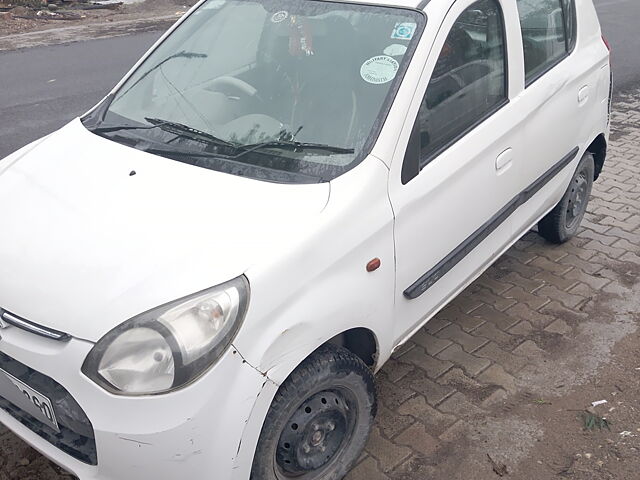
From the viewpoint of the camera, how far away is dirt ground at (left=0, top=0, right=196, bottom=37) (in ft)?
40.0

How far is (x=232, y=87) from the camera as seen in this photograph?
3.12 metres

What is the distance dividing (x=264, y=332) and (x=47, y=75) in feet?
25.8

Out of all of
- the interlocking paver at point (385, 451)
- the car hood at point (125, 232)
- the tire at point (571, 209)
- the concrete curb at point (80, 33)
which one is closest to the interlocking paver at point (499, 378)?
the interlocking paver at point (385, 451)

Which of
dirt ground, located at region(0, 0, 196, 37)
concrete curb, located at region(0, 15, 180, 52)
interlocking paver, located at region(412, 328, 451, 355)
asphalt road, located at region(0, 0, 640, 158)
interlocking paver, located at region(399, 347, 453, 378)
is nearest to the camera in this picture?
interlocking paver, located at region(399, 347, 453, 378)

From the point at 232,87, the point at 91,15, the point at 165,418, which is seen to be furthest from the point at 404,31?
the point at 91,15

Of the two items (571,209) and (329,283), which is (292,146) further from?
(571,209)

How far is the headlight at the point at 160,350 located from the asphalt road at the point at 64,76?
4683 mm

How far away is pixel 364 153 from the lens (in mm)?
2668

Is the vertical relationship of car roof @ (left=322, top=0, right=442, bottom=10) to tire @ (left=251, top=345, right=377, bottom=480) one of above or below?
above

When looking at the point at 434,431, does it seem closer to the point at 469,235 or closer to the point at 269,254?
the point at 469,235

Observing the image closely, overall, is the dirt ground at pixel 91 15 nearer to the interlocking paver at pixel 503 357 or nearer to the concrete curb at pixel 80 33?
the concrete curb at pixel 80 33

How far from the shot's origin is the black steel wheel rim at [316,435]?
2.52 meters

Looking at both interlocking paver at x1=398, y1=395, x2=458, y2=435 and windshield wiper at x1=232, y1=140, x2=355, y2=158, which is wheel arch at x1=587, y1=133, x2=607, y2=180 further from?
windshield wiper at x1=232, y1=140, x2=355, y2=158

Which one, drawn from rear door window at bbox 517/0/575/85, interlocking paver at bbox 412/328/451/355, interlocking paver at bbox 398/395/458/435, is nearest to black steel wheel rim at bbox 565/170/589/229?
rear door window at bbox 517/0/575/85
